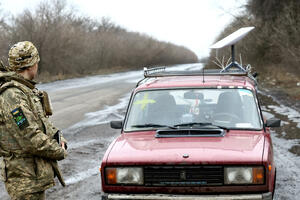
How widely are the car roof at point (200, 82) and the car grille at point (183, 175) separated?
1.51 m

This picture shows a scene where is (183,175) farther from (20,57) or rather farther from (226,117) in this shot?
(20,57)

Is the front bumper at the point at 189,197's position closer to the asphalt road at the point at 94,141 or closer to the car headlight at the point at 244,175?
the car headlight at the point at 244,175

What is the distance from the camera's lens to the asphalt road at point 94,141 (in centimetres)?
601

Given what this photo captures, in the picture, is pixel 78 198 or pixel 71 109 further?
pixel 71 109

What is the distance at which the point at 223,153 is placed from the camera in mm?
4051

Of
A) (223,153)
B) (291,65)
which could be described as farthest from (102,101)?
(223,153)

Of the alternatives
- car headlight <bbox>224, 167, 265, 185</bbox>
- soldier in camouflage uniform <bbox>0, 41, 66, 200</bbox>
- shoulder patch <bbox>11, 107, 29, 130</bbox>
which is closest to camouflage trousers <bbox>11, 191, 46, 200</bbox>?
soldier in camouflage uniform <bbox>0, 41, 66, 200</bbox>

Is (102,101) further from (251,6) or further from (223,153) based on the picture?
(251,6)

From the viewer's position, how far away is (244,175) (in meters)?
3.95

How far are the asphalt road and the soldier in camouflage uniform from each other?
2535 millimetres

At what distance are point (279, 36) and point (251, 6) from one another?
858cm

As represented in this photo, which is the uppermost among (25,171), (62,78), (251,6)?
(251,6)

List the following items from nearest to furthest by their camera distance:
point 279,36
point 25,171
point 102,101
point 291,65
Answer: point 25,171
point 102,101
point 291,65
point 279,36

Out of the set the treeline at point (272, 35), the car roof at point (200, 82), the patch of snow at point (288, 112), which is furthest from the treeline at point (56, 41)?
the car roof at point (200, 82)
